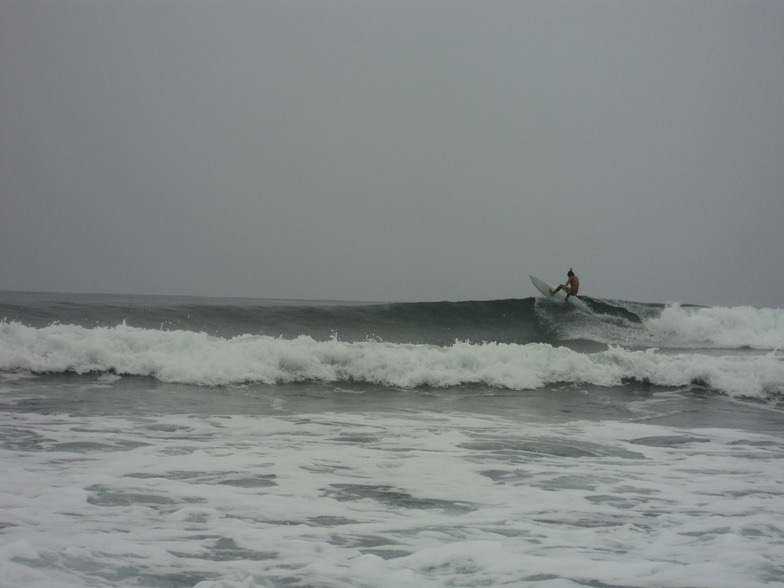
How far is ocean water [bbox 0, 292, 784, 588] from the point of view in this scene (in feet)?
10.5

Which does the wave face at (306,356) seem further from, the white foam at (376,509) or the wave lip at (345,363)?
the white foam at (376,509)

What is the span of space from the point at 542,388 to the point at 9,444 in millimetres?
7725

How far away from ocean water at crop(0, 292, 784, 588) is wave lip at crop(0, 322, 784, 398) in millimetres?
38

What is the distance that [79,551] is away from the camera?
319 centimetres

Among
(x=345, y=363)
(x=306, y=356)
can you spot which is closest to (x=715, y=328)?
(x=345, y=363)

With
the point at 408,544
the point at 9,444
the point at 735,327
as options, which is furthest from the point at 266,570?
the point at 735,327

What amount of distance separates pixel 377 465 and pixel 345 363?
633 centimetres

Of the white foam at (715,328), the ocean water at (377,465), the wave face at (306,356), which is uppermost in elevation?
the white foam at (715,328)

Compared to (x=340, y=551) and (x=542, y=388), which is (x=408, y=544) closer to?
(x=340, y=551)

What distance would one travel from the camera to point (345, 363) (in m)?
11.5

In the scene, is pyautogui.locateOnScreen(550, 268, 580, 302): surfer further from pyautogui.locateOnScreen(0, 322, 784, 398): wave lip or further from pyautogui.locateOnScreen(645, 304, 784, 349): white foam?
pyautogui.locateOnScreen(0, 322, 784, 398): wave lip

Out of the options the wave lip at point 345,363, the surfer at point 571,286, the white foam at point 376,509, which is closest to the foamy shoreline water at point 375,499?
the white foam at point 376,509

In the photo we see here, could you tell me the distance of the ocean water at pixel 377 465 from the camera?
126 inches

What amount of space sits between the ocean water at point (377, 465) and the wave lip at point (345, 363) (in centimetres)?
4
